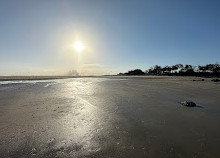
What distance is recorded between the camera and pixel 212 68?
290 ft

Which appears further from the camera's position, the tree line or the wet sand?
the tree line

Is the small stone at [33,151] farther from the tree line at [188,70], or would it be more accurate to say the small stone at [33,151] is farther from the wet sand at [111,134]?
the tree line at [188,70]

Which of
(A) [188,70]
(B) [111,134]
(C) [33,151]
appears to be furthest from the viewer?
(A) [188,70]

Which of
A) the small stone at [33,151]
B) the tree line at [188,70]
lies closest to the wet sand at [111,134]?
the small stone at [33,151]

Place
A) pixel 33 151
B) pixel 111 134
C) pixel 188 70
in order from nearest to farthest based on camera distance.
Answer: pixel 33 151, pixel 111 134, pixel 188 70

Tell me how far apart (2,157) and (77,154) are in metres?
1.76

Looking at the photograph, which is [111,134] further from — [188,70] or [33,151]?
[188,70]

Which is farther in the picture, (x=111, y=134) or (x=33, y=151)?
(x=111, y=134)

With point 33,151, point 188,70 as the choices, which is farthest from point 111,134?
point 188,70

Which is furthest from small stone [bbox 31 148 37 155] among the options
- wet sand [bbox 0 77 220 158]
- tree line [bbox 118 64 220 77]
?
tree line [bbox 118 64 220 77]

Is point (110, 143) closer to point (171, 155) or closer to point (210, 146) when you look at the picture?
point (171, 155)

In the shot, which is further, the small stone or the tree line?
the tree line

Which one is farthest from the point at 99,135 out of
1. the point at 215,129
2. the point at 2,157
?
the point at 215,129

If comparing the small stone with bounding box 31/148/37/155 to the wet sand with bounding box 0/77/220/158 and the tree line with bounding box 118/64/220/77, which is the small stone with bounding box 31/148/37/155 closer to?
the wet sand with bounding box 0/77/220/158
